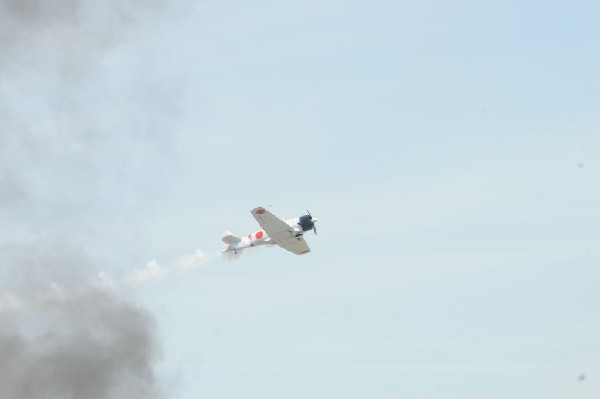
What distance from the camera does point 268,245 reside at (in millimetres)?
113562

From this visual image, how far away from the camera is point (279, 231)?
112 metres

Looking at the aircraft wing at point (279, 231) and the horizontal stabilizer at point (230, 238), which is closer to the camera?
the aircraft wing at point (279, 231)

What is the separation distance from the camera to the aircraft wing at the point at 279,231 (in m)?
109

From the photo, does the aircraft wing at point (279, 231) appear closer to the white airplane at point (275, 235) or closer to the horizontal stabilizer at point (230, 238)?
the white airplane at point (275, 235)

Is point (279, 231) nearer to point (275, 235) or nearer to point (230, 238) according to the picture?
point (275, 235)

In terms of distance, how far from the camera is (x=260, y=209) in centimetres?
10856

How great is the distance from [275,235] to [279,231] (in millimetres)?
782

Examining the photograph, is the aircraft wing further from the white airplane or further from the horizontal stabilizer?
the horizontal stabilizer

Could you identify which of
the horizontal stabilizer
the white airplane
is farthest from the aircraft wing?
the horizontal stabilizer

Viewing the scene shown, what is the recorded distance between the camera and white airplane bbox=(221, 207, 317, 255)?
110875mm

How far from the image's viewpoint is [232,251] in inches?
4459

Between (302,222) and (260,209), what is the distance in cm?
530

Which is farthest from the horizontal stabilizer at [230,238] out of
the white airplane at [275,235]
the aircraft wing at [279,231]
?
the aircraft wing at [279,231]

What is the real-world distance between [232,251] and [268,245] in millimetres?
3431
